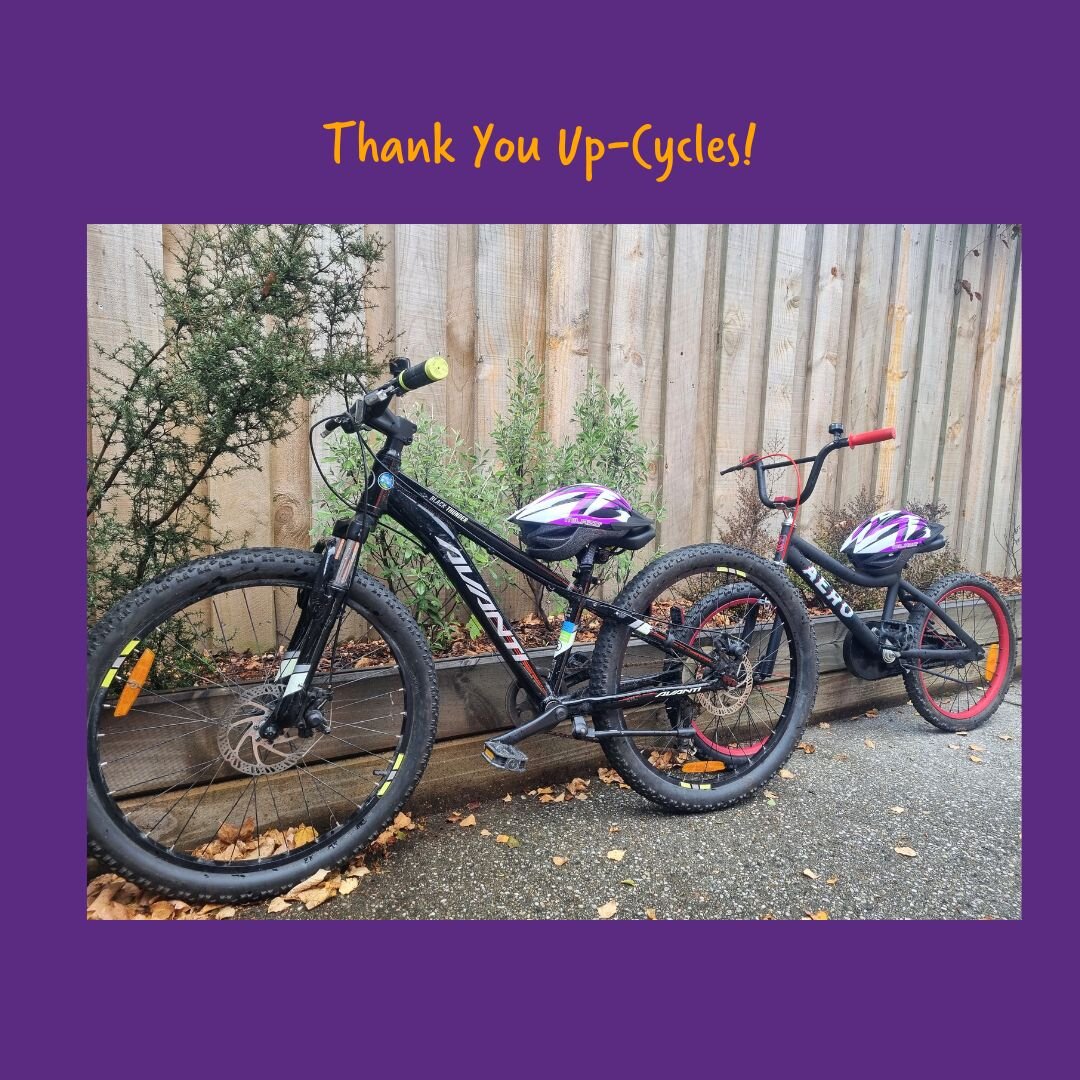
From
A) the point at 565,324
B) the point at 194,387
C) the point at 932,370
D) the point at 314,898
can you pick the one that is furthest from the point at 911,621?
the point at 194,387

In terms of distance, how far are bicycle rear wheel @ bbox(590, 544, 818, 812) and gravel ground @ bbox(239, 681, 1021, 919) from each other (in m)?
0.13

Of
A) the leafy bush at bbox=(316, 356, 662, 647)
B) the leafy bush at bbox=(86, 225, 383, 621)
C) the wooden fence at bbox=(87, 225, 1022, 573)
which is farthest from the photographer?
the wooden fence at bbox=(87, 225, 1022, 573)

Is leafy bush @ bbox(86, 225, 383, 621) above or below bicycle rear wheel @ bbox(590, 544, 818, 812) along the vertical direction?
above

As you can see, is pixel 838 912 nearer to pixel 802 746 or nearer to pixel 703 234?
pixel 802 746

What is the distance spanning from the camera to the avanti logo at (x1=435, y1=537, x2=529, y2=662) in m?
1.86

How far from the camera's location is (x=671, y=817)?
2.10 meters

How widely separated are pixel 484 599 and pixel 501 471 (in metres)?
0.71

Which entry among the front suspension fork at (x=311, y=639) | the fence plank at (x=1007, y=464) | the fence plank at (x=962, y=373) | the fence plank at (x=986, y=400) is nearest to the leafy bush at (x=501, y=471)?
the front suspension fork at (x=311, y=639)

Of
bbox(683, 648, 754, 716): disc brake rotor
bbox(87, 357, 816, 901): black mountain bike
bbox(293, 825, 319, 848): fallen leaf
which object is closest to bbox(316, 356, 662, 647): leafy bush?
bbox(87, 357, 816, 901): black mountain bike

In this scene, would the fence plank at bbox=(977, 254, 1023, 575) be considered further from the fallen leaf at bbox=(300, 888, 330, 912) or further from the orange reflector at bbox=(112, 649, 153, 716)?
the orange reflector at bbox=(112, 649, 153, 716)

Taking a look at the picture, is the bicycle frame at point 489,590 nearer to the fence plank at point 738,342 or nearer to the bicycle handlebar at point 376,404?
the bicycle handlebar at point 376,404

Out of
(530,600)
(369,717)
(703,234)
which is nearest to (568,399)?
(530,600)

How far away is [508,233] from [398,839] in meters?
2.42

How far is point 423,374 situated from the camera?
158 cm
